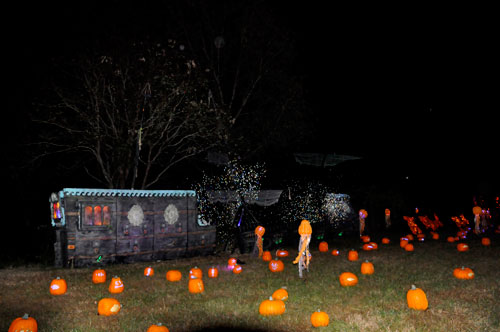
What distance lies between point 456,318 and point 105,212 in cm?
1008

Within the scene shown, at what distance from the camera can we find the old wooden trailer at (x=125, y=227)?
1217 cm

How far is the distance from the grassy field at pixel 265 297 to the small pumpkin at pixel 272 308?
0.18 meters

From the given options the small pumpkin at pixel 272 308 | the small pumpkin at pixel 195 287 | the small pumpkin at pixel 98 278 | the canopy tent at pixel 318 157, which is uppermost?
the canopy tent at pixel 318 157

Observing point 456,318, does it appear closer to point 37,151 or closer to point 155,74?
point 155,74

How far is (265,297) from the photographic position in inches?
312

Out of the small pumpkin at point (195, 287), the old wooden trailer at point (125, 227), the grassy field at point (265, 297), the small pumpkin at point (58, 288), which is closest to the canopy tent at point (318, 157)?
the old wooden trailer at point (125, 227)

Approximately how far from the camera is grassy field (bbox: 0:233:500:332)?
20.4ft

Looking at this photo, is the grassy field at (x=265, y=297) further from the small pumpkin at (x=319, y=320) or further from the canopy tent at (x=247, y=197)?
the canopy tent at (x=247, y=197)

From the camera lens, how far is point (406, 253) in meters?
14.1

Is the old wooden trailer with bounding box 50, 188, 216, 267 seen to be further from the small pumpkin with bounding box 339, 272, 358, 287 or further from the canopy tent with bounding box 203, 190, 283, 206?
the small pumpkin with bounding box 339, 272, 358, 287

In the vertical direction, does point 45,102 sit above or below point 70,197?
above

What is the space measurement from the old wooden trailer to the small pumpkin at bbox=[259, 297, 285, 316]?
755cm

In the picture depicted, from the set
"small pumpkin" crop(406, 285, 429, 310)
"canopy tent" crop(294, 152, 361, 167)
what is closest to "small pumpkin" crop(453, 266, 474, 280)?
Answer: "small pumpkin" crop(406, 285, 429, 310)

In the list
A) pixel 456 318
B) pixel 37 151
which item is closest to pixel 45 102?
pixel 37 151
